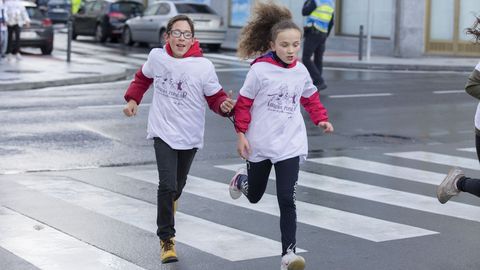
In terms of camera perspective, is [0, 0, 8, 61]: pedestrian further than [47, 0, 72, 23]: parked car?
No

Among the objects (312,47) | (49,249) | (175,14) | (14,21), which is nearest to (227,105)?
(49,249)

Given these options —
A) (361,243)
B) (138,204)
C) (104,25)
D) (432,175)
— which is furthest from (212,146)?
(104,25)

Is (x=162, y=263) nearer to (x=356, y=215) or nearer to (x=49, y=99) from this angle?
(x=356, y=215)

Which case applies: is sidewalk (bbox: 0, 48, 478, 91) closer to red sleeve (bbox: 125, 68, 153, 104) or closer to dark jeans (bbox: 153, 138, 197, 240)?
red sleeve (bbox: 125, 68, 153, 104)

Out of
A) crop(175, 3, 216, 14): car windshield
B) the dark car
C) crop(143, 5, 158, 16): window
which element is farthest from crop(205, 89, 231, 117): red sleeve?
the dark car

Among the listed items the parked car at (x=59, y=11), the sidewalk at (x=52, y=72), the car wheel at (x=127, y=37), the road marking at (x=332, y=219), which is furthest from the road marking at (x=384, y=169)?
the parked car at (x=59, y=11)

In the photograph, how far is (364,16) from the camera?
31484 mm

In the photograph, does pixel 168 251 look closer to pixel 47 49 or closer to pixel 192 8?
pixel 47 49

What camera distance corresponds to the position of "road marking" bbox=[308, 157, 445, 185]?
1056cm

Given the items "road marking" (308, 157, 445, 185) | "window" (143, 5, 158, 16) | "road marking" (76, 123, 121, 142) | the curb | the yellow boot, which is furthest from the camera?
"window" (143, 5, 158, 16)

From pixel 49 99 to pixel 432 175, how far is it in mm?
8286

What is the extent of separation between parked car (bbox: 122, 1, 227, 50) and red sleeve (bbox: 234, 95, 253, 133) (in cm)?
2422

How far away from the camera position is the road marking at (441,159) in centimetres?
1148

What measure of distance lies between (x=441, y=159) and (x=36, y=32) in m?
18.1
